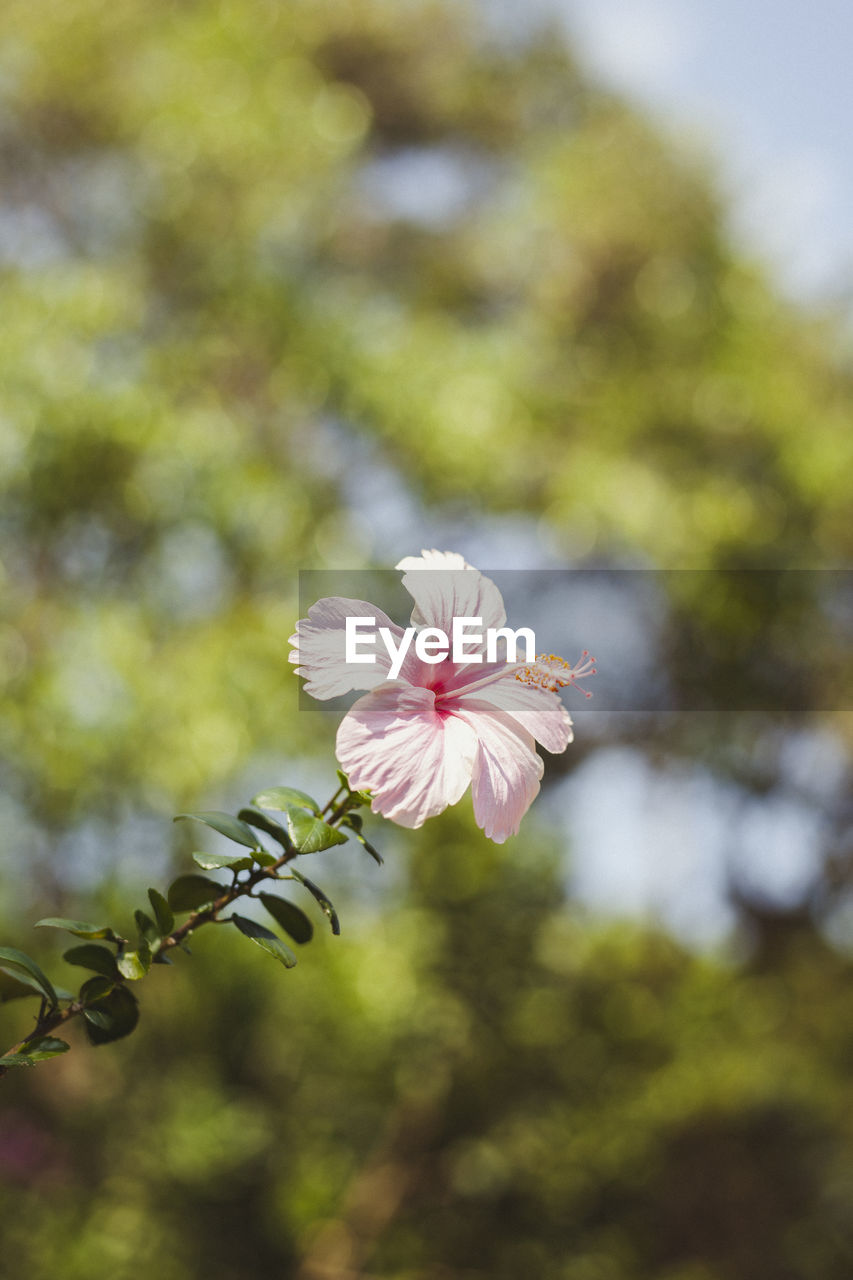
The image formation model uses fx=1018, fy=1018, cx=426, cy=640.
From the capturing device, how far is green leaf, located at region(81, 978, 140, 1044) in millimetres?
337

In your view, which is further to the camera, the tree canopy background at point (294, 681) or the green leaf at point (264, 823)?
the tree canopy background at point (294, 681)

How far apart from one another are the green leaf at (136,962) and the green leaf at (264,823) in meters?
0.06

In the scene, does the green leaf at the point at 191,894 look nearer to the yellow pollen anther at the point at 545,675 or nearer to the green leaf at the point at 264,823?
the green leaf at the point at 264,823

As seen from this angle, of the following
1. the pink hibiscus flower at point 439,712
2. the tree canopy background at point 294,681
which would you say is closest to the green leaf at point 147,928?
the pink hibiscus flower at point 439,712

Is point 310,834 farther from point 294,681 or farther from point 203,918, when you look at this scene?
point 294,681

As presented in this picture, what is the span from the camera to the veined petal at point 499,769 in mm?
323

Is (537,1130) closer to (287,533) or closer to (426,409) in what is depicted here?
(287,533)

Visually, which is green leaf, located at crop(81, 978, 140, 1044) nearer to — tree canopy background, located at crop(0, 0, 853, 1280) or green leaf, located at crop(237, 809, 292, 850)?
green leaf, located at crop(237, 809, 292, 850)

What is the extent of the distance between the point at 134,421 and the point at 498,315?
2.61 meters

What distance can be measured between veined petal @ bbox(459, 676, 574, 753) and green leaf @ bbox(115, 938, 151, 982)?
0.44 feet

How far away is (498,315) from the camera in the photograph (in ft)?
14.1

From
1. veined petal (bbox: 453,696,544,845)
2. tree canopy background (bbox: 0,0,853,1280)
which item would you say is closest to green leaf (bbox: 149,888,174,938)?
veined petal (bbox: 453,696,544,845)

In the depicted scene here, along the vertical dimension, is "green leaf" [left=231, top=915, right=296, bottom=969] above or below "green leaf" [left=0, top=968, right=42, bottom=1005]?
above

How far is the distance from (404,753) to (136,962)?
0.12m
